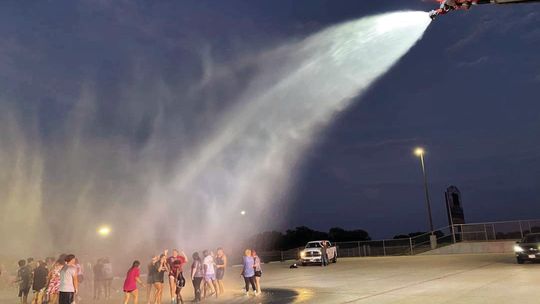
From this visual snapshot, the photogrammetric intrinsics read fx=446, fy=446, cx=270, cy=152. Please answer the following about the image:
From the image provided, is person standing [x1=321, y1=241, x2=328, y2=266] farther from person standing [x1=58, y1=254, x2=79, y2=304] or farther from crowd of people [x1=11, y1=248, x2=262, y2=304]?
person standing [x1=58, y1=254, x2=79, y2=304]

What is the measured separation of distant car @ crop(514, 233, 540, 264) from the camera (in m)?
20.5

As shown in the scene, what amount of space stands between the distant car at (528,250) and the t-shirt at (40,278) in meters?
20.1

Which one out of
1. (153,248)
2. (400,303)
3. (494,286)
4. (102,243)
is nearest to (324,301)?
(400,303)

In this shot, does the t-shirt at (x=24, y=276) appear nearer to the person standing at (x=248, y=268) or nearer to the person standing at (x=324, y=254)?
the person standing at (x=248, y=268)

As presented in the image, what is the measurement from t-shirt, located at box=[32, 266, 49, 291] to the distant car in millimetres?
20056

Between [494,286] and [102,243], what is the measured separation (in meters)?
32.1

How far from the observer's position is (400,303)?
11.1m

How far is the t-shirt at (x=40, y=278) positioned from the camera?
13.7 metres

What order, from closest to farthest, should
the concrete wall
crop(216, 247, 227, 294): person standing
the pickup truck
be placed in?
crop(216, 247, 227, 294): person standing, the pickup truck, the concrete wall

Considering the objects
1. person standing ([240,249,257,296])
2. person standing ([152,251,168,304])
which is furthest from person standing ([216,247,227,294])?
person standing ([152,251,168,304])

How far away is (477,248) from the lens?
32.8 m

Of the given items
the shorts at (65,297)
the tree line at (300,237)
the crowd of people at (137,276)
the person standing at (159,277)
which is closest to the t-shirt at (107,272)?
the crowd of people at (137,276)

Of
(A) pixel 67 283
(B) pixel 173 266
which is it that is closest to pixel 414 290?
(B) pixel 173 266

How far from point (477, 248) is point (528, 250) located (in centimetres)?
1283
